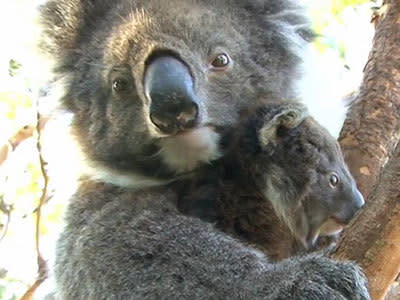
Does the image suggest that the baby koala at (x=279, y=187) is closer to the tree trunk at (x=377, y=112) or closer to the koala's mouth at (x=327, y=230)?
the koala's mouth at (x=327, y=230)

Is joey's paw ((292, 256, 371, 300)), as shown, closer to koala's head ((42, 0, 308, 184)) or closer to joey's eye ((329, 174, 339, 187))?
joey's eye ((329, 174, 339, 187))

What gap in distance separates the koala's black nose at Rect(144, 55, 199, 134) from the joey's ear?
28 centimetres

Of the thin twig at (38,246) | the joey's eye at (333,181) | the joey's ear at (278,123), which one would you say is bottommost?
the thin twig at (38,246)

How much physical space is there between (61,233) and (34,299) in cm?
162

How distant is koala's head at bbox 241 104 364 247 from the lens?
2.71m

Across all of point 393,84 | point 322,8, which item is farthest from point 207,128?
point 322,8

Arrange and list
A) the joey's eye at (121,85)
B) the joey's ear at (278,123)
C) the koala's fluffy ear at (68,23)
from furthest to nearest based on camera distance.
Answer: the koala's fluffy ear at (68,23)
the joey's eye at (121,85)
the joey's ear at (278,123)

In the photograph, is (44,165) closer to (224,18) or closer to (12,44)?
(12,44)

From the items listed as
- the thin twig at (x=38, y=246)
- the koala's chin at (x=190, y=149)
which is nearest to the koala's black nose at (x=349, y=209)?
the koala's chin at (x=190, y=149)

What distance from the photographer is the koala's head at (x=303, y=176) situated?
2705 millimetres

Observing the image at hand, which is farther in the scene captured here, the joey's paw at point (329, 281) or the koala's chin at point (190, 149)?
the koala's chin at point (190, 149)

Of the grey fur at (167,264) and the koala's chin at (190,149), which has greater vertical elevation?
the koala's chin at (190,149)

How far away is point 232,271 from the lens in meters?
2.43

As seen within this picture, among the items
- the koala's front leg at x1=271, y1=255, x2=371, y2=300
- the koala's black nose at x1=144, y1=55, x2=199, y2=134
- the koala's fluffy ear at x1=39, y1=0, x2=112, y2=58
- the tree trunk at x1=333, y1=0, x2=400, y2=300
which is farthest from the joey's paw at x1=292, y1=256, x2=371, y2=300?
the koala's fluffy ear at x1=39, y1=0, x2=112, y2=58
